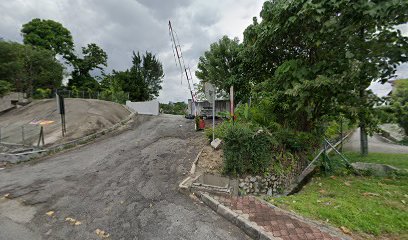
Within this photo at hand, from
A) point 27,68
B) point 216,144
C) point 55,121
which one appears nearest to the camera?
point 216,144

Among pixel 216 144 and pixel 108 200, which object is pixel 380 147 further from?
pixel 108 200

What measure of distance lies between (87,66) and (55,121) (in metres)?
23.7

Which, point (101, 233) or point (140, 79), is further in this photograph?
point (140, 79)

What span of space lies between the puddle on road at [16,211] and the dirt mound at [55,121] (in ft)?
20.7

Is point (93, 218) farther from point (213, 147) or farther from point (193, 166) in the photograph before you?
point (213, 147)

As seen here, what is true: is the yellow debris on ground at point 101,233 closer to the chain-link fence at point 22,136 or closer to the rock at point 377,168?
the rock at point 377,168

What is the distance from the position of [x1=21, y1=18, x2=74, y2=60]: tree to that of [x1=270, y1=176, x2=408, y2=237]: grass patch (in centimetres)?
3671

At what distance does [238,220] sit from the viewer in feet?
12.7

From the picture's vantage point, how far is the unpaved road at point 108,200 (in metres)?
3.71

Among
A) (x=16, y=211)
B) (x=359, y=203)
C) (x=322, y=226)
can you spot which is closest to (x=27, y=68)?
(x=16, y=211)

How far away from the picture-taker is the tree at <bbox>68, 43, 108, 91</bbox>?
32.2m

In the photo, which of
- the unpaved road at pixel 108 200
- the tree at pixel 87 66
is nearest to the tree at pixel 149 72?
the tree at pixel 87 66

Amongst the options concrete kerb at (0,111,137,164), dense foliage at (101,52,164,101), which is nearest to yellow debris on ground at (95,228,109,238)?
concrete kerb at (0,111,137,164)

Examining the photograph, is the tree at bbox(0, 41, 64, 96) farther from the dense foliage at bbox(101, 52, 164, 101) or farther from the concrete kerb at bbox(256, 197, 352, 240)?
the concrete kerb at bbox(256, 197, 352, 240)
